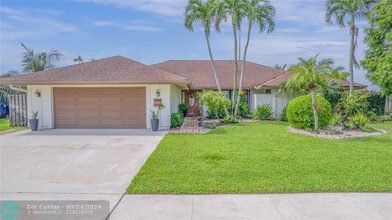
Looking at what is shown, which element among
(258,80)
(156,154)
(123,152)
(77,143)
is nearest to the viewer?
(156,154)

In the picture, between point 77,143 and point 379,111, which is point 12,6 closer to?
point 77,143

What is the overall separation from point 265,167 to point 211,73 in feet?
62.2

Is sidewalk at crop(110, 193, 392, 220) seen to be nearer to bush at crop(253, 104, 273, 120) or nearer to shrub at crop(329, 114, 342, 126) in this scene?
shrub at crop(329, 114, 342, 126)

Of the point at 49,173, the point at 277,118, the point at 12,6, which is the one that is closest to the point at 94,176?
the point at 49,173

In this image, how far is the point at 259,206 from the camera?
4766 millimetres

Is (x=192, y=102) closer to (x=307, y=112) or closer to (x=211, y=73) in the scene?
(x=211, y=73)

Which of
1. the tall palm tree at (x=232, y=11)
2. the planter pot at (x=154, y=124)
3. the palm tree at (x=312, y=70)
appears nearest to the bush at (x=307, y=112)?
the palm tree at (x=312, y=70)

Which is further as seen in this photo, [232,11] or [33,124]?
[232,11]

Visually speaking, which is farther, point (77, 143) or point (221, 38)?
point (221, 38)

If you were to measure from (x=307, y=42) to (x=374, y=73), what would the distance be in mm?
5081

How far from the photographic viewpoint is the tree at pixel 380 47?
2031cm

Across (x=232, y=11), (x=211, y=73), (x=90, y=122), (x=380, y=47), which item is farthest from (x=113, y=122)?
(x=380, y=47)

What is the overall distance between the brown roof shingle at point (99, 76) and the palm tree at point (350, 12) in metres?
14.0

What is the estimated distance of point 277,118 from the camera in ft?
68.1
